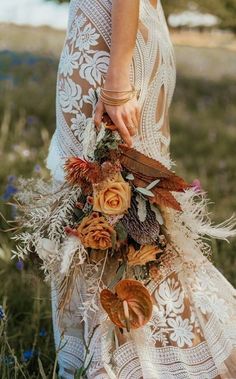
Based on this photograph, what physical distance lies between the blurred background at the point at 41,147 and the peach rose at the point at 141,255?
379 mm

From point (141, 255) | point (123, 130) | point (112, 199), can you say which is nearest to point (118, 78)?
point (123, 130)

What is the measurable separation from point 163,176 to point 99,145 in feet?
0.71

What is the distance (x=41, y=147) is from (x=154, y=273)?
3.64m

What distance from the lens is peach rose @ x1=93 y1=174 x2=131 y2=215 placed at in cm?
232

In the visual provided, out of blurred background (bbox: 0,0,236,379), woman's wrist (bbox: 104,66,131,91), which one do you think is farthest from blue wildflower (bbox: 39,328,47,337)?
woman's wrist (bbox: 104,66,131,91)

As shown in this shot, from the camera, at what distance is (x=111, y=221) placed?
2350 mm

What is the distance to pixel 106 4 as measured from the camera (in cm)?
250

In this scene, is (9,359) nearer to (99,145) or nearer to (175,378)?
(175,378)

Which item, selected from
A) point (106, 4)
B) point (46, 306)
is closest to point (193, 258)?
point (106, 4)

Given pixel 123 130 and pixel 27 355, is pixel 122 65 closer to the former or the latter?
pixel 123 130

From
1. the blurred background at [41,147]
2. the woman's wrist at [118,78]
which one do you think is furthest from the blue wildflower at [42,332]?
the woman's wrist at [118,78]

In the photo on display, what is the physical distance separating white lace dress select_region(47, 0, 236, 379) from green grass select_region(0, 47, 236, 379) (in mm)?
275

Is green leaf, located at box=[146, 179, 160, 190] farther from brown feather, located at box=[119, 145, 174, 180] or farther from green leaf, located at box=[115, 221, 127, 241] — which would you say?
green leaf, located at box=[115, 221, 127, 241]

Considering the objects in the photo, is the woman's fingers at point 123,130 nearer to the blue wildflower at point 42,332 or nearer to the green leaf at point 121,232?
the green leaf at point 121,232
